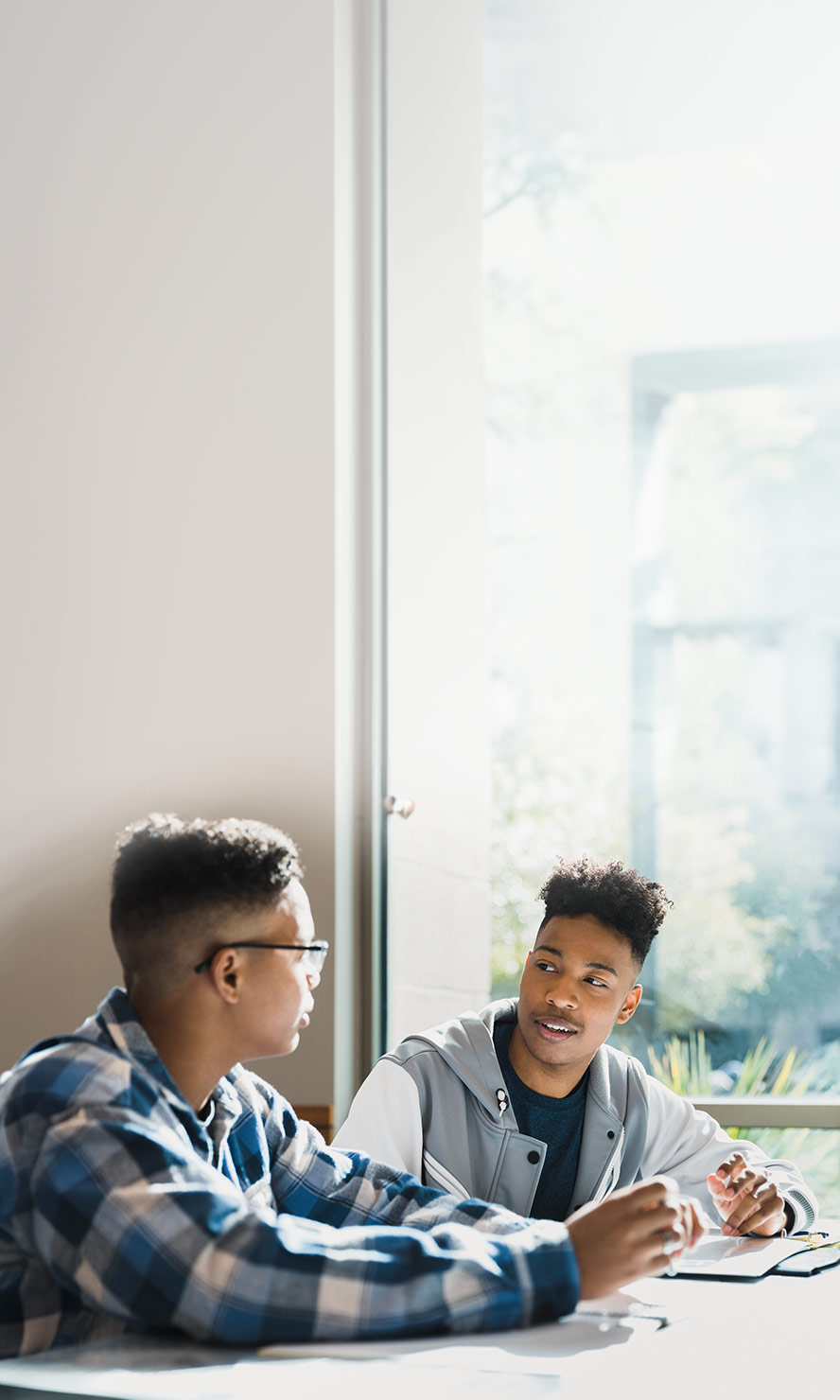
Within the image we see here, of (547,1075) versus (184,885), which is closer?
(184,885)

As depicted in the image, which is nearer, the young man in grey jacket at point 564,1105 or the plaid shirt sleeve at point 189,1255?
the plaid shirt sleeve at point 189,1255

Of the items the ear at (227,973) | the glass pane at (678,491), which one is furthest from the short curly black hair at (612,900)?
the glass pane at (678,491)

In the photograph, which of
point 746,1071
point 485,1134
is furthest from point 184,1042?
point 746,1071

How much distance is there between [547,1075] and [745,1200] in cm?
28

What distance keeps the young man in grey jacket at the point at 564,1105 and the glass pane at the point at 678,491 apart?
80 cm

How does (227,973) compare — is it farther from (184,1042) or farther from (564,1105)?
(564,1105)

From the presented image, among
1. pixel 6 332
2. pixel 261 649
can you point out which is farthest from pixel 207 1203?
pixel 6 332

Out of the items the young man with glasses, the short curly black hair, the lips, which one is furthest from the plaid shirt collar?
the short curly black hair

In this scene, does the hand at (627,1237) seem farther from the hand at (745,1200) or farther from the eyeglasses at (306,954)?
the hand at (745,1200)

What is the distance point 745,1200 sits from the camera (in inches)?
61.7

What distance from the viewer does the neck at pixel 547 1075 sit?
5.61 ft

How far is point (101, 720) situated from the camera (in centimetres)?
268

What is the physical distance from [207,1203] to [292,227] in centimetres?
209

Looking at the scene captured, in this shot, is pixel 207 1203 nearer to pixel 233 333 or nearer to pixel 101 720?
pixel 101 720
